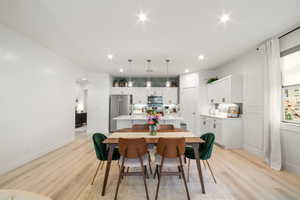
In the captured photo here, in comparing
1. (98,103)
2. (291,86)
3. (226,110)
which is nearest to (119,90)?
(98,103)

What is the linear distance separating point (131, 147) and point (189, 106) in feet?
15.9

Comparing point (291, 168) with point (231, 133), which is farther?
point (231, 133)

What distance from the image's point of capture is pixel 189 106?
647 centimetres

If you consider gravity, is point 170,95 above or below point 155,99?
above

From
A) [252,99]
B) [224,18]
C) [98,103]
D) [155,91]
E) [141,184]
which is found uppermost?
[224,18]

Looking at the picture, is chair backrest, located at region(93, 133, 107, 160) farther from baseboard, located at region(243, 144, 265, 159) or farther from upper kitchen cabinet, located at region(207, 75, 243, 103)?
upper kitchen cabinet, located at region(207, 75, 243, 103)

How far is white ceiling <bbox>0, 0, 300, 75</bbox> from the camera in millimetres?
2184

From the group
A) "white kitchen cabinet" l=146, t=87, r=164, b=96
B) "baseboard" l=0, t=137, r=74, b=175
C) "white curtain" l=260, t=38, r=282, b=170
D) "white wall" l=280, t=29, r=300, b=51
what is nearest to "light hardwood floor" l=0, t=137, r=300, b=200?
"baseboard" l=0, t=137, r=74, b=175

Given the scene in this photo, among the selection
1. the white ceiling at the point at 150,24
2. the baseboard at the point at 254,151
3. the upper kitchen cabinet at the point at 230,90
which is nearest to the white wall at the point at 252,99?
the baseboard at the point at 254,151

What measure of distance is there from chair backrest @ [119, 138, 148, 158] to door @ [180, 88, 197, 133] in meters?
4.59

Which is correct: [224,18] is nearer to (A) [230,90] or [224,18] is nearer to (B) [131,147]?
(A) [230,90]

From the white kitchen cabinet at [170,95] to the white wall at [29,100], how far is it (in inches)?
173

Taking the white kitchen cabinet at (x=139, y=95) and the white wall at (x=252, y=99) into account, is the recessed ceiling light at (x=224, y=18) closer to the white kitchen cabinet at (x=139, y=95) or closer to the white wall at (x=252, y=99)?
the white wall at (x=252, y=99)

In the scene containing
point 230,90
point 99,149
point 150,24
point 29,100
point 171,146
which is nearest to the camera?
point 171,146
